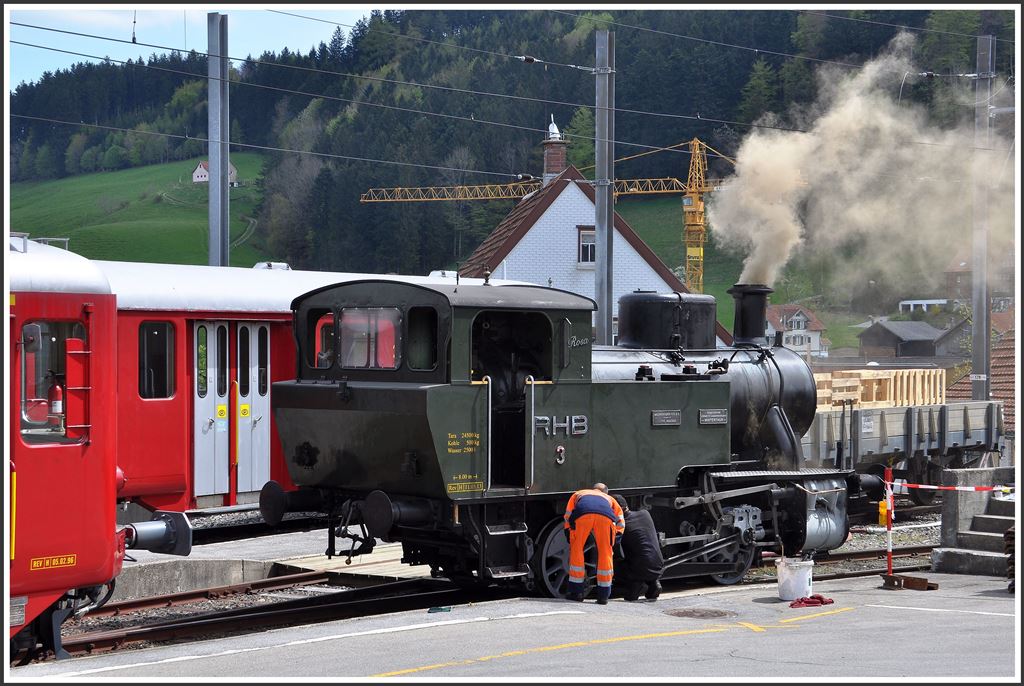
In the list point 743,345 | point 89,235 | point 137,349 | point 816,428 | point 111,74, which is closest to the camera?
point 137,349

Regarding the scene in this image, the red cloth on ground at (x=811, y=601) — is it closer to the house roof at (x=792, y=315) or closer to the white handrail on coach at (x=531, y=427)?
the white handrail on coach at (x=531, y=427)

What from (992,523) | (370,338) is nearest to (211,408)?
(370,338)

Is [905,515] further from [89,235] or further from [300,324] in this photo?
[89,235]

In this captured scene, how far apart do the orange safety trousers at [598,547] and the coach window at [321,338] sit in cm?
287

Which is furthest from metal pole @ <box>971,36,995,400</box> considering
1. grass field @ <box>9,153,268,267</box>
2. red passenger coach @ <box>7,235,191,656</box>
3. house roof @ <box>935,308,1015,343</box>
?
grass field @ <box>9,153,268,267</box>

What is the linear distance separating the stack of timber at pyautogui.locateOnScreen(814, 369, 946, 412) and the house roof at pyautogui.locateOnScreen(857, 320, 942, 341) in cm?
5125

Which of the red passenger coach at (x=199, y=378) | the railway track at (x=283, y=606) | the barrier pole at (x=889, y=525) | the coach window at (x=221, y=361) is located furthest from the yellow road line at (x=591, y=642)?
the coach window at (x=221, y=361)

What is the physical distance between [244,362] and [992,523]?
30.0 ft

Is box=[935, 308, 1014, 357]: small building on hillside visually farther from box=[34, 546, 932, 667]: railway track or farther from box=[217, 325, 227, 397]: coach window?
box=[217, 325, 227, 397]: coach window

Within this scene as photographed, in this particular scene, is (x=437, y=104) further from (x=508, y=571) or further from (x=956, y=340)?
(x=508, y=571)

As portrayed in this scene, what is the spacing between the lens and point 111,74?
87.9m

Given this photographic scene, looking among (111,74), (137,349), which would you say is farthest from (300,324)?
(111,74)

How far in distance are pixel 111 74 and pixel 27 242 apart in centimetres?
8543

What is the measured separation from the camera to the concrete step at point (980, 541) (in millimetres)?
13797
